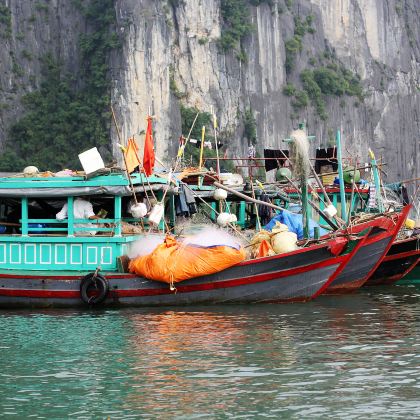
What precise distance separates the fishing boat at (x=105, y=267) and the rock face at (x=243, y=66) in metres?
55.9

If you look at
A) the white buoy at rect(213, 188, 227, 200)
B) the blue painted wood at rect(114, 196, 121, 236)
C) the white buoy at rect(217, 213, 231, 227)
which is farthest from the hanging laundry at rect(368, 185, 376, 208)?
the blue painted wood at rect(114, 196, 121, 236)

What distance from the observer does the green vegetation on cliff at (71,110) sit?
87.1 meters

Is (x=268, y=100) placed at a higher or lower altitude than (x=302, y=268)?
higher

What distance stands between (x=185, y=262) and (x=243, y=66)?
78.8 metres

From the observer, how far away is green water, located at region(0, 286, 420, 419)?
15.3 metres

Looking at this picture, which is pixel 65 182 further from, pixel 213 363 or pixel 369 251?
pixel 213 363

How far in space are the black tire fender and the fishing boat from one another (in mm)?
14

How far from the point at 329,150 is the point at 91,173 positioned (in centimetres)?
1243

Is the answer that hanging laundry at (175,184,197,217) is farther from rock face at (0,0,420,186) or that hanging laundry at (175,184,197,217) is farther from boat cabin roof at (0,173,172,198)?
rock face at (0,0,420,186)

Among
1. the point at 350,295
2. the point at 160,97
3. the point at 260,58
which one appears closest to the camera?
the point at 350,295

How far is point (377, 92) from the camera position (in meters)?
116

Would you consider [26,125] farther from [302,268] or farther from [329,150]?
[302,268]

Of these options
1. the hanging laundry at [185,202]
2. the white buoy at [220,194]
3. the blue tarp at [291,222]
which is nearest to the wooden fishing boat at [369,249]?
the blue tarp at [291,222]

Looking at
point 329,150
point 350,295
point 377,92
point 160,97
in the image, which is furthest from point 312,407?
point 377,92
